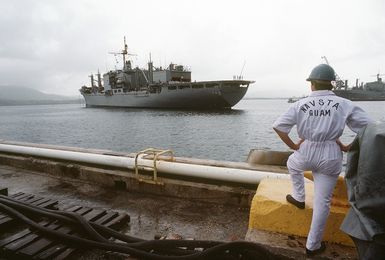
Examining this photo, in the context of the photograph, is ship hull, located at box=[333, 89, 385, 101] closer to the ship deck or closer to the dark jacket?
the ship deck

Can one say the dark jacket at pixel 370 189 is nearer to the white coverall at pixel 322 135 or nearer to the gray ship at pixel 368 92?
the white coverall at pixel 322 135

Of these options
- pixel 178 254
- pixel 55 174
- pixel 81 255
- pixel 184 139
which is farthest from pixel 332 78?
pixel 184 139

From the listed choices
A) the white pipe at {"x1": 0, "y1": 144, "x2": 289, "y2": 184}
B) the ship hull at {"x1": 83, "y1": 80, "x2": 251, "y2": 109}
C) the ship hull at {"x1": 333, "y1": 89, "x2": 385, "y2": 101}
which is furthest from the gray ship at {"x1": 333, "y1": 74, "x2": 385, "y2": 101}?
the white pipe at {"x1": 0, "y1": 144, "x2": 289, "y2": 184}

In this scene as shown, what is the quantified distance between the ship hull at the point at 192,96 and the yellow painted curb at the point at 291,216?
147ft

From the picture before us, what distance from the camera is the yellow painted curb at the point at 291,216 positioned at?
2494 mm

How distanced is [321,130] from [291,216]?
938 mm

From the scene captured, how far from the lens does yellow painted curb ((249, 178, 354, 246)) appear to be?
2494 millimetres

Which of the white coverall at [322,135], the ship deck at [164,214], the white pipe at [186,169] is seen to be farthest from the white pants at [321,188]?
the white pipe at [186,169]

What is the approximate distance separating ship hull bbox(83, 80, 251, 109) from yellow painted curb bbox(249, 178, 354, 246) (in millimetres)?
44893

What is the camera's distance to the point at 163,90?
5175 cm

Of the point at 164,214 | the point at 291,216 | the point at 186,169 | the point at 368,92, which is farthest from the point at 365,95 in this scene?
the point at 291,216

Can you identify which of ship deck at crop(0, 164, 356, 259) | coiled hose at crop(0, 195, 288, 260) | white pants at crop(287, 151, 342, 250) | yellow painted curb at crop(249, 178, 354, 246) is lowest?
ship deck at crop(0, 164, 356, 259)

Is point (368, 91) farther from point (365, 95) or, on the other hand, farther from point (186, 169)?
point (186, 169)

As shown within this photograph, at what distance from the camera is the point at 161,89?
172 feet
